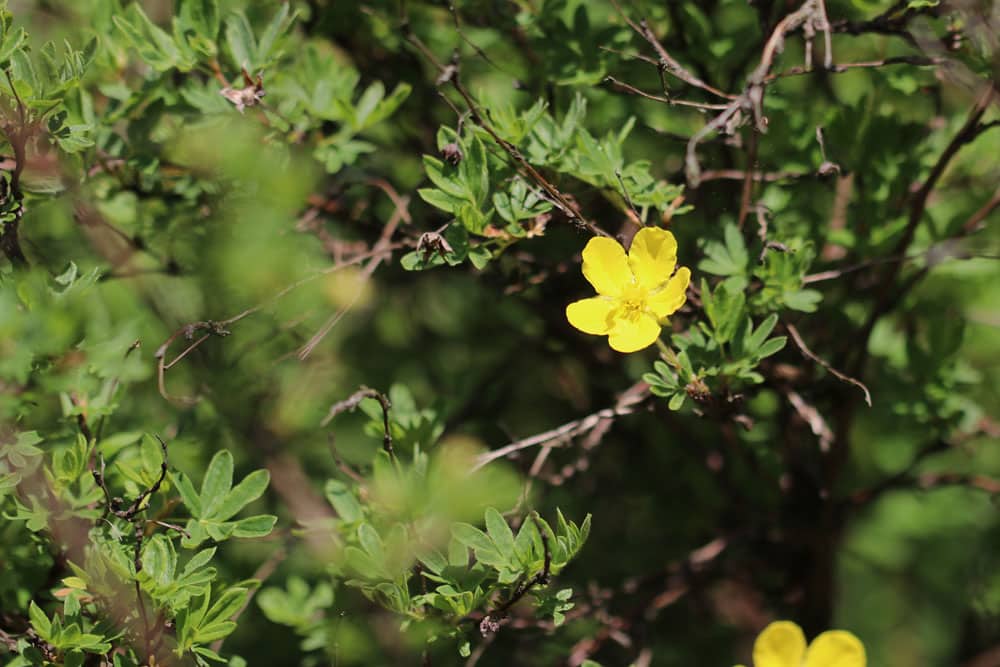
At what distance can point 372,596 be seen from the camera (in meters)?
1.15

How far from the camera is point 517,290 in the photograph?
1412 mm

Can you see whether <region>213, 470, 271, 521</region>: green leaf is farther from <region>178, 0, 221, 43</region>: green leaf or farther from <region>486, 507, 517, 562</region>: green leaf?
<region>178, 0, 221, 43</region>: green leaf

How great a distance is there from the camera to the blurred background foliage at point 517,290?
1240 mm

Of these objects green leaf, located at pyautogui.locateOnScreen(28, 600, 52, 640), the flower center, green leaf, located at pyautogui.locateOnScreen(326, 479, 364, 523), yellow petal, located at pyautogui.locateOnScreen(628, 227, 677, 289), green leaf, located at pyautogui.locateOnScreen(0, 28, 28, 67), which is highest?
green leaf, located at pyautogui.locateOnScreen(0, 28, 28, 67)

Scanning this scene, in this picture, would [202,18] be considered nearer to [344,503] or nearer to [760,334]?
[344,503]

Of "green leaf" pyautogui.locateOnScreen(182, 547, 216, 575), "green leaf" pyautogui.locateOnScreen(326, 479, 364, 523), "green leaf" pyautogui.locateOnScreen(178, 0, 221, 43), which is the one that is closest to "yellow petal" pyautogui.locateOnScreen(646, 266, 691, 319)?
"green leaf" pyautogui.locateOnScreen(326, 479, 364, 523)

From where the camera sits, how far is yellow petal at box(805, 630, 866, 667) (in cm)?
109

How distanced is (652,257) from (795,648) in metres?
0.48

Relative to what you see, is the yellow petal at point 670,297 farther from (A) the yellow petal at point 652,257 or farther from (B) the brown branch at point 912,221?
(B) the brown branch at point 912,221

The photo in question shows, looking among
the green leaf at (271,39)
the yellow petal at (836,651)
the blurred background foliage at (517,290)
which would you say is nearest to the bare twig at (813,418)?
the blurred background foliage at (517,290)

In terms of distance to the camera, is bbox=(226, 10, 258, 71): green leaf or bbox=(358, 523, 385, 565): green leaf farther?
bbox=(226, 10, 258, 71): green leaf

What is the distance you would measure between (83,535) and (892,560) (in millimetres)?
1549

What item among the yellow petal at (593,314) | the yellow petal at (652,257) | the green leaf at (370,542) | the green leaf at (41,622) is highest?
the yellow petal at (652,257)

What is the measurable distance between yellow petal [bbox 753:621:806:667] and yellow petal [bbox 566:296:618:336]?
399mm
